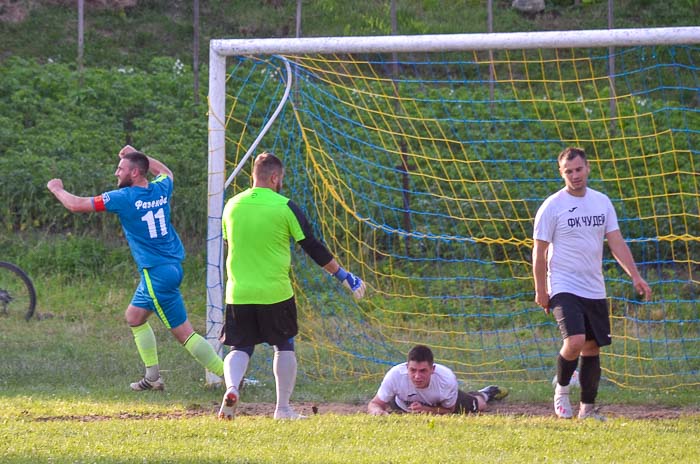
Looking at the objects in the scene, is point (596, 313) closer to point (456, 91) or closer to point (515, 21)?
point (456, 91)

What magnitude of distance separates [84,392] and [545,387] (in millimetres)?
3905

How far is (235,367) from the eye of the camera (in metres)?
7.44

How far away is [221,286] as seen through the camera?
30.2ft

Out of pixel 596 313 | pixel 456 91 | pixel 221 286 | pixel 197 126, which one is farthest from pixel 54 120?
pixel 596 313

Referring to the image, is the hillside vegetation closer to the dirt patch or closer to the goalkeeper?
the dirt patch

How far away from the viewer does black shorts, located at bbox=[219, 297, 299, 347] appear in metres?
7.36

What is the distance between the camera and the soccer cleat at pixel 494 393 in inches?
353

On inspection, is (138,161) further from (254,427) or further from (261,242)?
(254,427)

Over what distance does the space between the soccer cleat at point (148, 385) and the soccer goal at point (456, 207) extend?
57 cm

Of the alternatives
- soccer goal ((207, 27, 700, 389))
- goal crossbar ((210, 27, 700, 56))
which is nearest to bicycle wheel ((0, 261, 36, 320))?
soccer goal ((207, 27, 700, 389))

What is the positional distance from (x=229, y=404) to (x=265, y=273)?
0.89m

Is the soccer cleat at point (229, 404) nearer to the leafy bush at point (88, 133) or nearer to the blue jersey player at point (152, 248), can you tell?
the blue jersey player at point (152, 248)

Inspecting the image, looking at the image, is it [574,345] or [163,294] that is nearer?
[574,345]

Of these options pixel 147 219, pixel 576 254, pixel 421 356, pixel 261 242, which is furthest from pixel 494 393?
pixel 147 219
